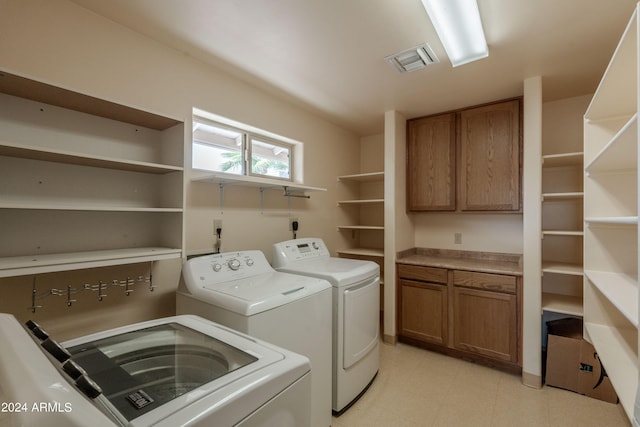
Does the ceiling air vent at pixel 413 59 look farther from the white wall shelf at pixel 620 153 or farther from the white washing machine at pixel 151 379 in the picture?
the white washing machine at pixel 151 379

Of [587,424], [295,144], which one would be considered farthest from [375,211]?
[587,424]

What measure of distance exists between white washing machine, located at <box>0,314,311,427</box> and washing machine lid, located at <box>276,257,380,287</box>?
92 centimetres

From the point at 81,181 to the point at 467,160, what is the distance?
10.2 feet

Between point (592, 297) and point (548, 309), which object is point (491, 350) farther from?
point (592, 297)

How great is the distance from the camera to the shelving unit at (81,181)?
1325 millimetres

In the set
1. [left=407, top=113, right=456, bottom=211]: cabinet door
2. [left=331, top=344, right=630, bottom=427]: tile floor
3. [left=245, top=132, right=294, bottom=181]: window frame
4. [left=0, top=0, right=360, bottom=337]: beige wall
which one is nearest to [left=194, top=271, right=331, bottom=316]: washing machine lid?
[left=0, top=0, right=360, bottom=337]: beige wall

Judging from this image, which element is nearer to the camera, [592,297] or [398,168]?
[592,297]

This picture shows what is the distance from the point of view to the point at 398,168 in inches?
121

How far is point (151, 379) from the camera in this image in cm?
91

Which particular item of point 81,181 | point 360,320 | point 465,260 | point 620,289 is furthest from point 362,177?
point 81,181

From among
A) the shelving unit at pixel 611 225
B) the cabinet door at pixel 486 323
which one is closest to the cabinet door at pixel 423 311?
the cabinet door at pixel 486 323

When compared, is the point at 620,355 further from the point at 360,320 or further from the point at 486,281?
the point at 360,320

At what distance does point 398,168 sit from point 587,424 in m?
2.40

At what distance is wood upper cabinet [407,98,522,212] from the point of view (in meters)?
2.63
